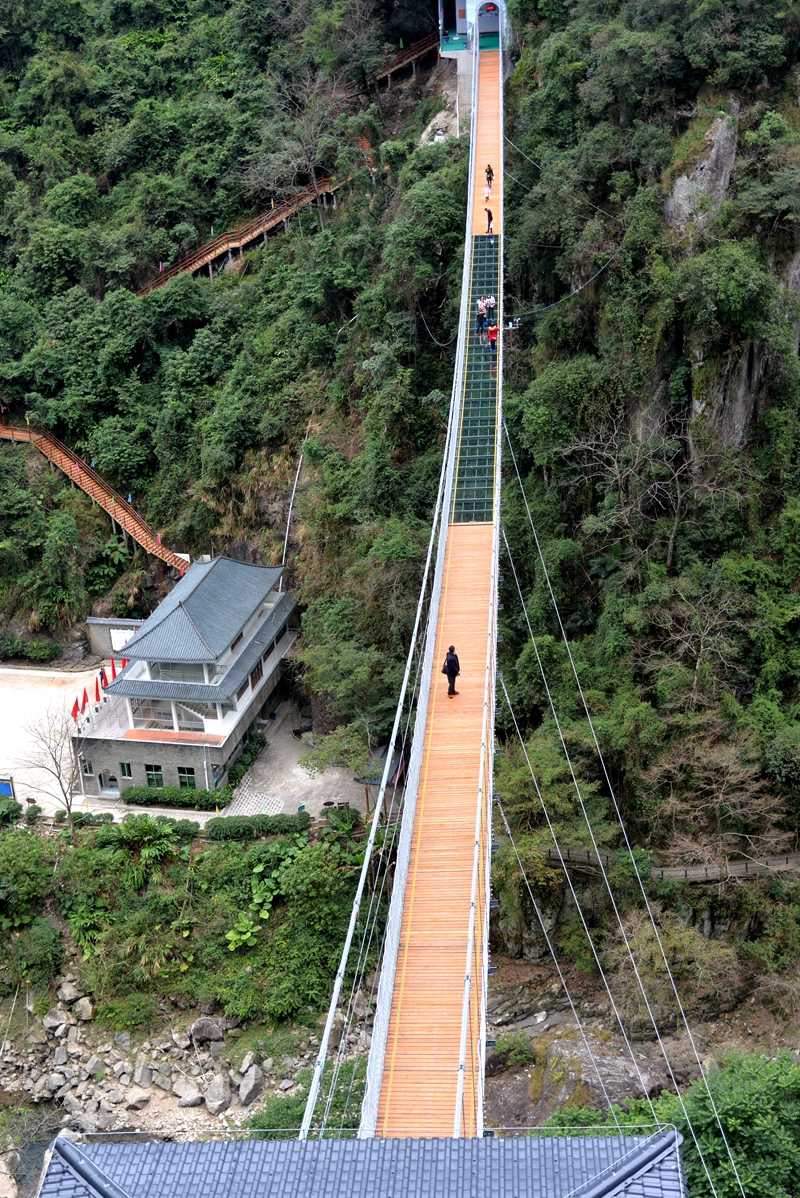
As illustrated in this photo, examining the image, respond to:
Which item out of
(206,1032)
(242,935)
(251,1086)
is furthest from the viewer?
(242,935)

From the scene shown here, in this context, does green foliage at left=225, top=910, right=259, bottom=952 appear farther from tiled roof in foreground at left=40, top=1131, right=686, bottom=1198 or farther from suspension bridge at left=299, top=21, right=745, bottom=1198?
tiled roof in foreground at left=40, top=1131, right=686, bottom=1198

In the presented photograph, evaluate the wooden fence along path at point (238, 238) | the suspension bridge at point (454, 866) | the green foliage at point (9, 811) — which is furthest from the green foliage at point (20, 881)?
the wooden fence along path at point (238, 238)

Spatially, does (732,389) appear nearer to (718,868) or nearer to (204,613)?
(718,868)

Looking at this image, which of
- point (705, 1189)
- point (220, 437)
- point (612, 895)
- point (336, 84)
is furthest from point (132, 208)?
point (705, 1189)

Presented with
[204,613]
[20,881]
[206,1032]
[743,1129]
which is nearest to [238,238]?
[204,613]

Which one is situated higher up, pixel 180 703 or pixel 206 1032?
pixel 180 703

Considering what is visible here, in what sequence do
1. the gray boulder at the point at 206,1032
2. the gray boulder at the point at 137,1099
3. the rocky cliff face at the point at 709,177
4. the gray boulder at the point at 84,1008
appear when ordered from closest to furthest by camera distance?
the gray boulder at the point at 137,1099, the gray boulder at the point at 206,1032, the gray boulder at the point at 84,1008, the rocky cliff face at the point at 709,177

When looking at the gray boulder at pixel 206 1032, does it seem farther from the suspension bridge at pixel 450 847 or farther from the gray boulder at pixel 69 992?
the suspension bridge at pixel 450 847
